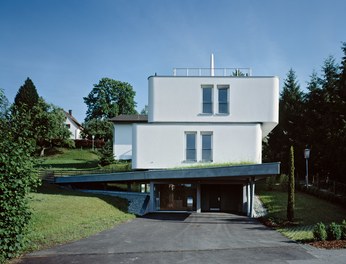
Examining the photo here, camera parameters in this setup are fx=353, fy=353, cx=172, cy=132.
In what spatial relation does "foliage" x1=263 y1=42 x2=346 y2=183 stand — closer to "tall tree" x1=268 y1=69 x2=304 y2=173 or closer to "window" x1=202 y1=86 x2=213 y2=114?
"tall tree" x1=268 y1=69 x2=304 y2=173

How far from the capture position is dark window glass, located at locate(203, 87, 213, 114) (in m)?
28.5

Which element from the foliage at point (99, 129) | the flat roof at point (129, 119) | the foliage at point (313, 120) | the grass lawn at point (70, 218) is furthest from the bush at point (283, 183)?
the foliage at point (99, 129)

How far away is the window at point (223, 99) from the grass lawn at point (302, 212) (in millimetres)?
7828

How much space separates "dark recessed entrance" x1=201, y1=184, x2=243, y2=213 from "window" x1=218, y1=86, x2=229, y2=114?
6086 mm

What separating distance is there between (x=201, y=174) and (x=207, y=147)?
17.8 feet

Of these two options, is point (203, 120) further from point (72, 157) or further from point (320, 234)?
point (72, 157)


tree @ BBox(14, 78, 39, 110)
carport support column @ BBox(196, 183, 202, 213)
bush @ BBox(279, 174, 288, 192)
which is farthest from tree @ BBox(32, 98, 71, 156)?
bush @ BBox(279, 174, 288, 192)

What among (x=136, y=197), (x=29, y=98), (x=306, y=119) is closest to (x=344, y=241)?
(x=136, y=197)

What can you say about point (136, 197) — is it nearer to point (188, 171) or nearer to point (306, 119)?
point (188, 171)

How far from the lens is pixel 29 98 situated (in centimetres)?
6556

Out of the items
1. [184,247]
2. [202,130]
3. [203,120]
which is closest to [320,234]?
[184,247]

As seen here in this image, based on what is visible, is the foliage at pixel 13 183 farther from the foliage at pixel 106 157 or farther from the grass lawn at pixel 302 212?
the foliage at pixel 106 157

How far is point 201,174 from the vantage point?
22.6 metres

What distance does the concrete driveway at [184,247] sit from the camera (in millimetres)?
12406
